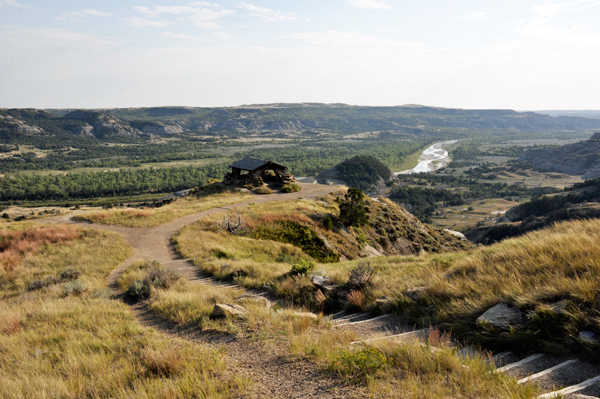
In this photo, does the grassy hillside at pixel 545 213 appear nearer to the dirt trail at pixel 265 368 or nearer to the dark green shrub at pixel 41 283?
the dirt trail at pixel 265 368

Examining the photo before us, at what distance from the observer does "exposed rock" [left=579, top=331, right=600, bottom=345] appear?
4680 millimetres

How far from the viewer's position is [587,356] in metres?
4.66

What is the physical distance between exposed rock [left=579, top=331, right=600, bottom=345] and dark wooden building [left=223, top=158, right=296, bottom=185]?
3962 centimetres

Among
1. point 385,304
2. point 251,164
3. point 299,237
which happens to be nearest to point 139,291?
point 385,304

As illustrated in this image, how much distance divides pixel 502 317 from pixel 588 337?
1.28m

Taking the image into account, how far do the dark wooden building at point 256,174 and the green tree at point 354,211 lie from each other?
15.5 metres

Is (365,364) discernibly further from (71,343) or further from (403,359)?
(71,343)

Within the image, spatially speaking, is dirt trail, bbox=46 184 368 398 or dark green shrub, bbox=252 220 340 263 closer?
dirt trail, bbox=46 184 368 398

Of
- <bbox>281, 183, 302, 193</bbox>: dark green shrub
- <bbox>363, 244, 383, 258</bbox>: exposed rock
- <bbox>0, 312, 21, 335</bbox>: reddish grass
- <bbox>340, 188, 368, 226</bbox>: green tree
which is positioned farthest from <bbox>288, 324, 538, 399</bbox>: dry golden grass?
<bbox>281, 183, 302, 193</bbox>: dark green shrub

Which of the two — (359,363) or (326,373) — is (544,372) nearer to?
(359,363)

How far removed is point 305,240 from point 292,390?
801 inches

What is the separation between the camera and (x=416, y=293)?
8305 mm

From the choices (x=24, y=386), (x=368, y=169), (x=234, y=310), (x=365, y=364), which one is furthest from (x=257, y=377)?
(x=368, y=169)

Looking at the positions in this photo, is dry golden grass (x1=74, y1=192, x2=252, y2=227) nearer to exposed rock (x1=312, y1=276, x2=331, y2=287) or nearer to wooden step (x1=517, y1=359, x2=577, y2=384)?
exposed rock (x1=312, y1=276, x2=331, y2=287)
